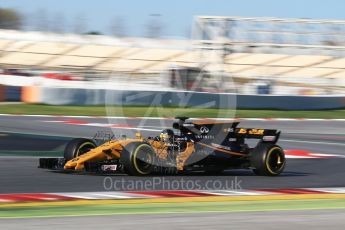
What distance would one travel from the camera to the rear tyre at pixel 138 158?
30.6ft

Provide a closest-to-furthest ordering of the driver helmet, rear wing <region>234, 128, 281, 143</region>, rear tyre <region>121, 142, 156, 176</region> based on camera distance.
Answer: rear tyre <region>121, 142, 156, 176</region>, the driver helmet, rear wing <region>234, 128, 281, 143</region>

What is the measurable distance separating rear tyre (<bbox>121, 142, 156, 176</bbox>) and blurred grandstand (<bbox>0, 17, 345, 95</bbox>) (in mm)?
18141

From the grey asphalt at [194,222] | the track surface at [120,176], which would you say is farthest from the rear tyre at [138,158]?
the grey asphalt at [194,222]

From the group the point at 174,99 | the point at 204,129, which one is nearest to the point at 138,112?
the point at 174,99

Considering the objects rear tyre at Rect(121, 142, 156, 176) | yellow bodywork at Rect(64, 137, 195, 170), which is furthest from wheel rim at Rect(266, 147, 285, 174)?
rear tyre at Rect(121, 142, 156, 176)

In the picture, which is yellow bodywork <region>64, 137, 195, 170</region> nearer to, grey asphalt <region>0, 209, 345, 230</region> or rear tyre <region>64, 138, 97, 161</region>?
rear tyre <region>64, 138, 97, 161</region>

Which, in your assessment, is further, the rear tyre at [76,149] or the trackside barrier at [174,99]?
the trackside barrier at [174,99]

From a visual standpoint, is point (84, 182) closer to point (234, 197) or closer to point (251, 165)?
point (234, 197)

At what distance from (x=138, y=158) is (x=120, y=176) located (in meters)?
0.42

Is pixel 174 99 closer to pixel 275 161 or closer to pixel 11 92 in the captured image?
pixel 11 92

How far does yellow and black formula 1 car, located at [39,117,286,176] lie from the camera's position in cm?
955

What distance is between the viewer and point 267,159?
34.2 ft

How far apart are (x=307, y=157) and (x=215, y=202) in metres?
6.56

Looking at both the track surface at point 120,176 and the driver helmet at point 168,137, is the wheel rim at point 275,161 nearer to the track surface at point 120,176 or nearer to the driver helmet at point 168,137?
the track surface at point 120,176
